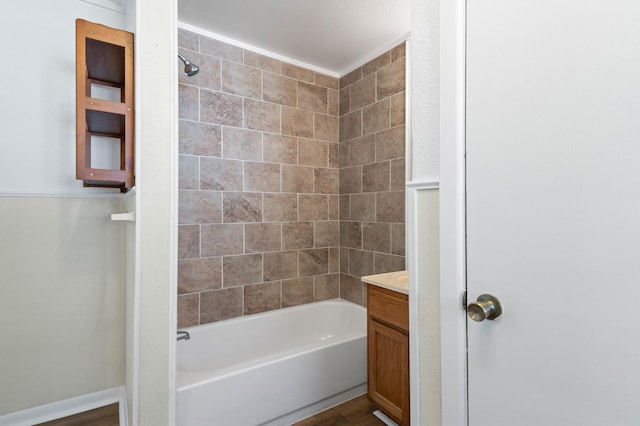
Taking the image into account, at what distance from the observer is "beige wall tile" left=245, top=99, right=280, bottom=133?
8.00 ft

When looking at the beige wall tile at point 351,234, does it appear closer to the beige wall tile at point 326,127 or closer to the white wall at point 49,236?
the beige wall tile at point 326,127

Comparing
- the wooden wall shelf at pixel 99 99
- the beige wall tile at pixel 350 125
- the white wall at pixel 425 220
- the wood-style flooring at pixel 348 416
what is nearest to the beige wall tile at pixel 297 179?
the beige wall tile at pixel 350 125

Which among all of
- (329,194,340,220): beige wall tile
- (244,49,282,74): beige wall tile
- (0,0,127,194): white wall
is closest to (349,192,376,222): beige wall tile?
(329,194,340,220): beige wall tile

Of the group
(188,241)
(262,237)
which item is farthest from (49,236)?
(262,237)

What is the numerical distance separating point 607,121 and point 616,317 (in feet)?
1.19

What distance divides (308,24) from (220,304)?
2.12m

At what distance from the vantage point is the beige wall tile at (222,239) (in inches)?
89.8

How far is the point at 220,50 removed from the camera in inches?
91.2

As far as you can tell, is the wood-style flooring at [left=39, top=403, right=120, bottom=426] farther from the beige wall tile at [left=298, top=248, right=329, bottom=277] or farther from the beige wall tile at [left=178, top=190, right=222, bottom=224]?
the beige wall tile at [left=298, top=248, right=329, bottom=277]

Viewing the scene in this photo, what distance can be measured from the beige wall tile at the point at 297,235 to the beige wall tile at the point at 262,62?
1.28m

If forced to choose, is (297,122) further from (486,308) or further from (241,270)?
(486,308)

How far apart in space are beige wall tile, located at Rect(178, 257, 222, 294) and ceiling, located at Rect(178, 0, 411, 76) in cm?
167

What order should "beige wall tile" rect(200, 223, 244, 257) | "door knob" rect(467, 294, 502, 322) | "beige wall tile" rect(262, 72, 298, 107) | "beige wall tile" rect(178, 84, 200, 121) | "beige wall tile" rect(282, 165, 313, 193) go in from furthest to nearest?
"beige wall tile" rect(282, 165, 313, 193)
"beige wall tile" rect(262, 72, 298, 107)
"beige wall tile" rect(200, 223, 244, 257)
"beige wall tile" rect(178, 84, 200, 121)
"door knob" rect(467, 294, 502, 322)

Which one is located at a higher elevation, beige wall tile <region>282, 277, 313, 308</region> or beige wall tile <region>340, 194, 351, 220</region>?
beige wall tile <region>340, 194, 351, 220</region>
